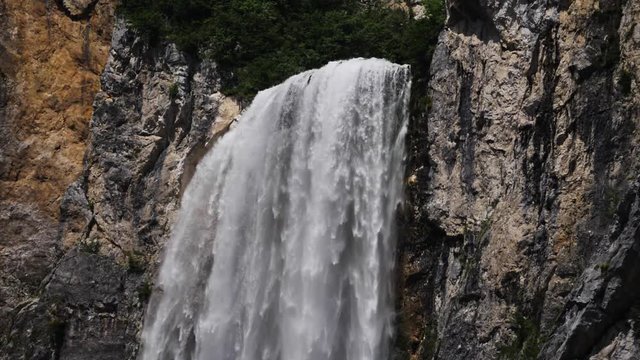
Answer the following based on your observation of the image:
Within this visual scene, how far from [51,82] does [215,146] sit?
5424 millimetres

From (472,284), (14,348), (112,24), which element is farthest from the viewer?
(112,24)

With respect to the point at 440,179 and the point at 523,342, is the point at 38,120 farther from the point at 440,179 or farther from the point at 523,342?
the point at 523,342

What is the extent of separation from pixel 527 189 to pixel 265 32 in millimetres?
9763

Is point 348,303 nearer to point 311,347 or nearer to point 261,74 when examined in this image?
point 311,347

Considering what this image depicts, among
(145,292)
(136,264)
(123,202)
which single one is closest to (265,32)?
(123,202)

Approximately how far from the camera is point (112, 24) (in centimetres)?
2359

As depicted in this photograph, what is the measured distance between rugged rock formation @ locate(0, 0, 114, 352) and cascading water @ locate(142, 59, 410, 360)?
A: 378 centimetres

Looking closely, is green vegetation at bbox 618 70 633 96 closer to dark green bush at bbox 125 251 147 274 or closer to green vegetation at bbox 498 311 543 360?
green vegetation at bbox 498 311 543 360

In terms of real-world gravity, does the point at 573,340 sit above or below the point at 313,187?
below

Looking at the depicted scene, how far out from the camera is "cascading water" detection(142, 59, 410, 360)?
16.7 meters

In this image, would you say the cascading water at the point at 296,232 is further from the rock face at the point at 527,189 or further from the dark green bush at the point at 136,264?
the rock face at the point at 527,189

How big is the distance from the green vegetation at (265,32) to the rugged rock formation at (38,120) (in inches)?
64.9

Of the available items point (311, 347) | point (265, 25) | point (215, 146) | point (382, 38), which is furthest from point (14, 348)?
point (382, 38)

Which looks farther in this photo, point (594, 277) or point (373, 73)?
point (373, 73)
